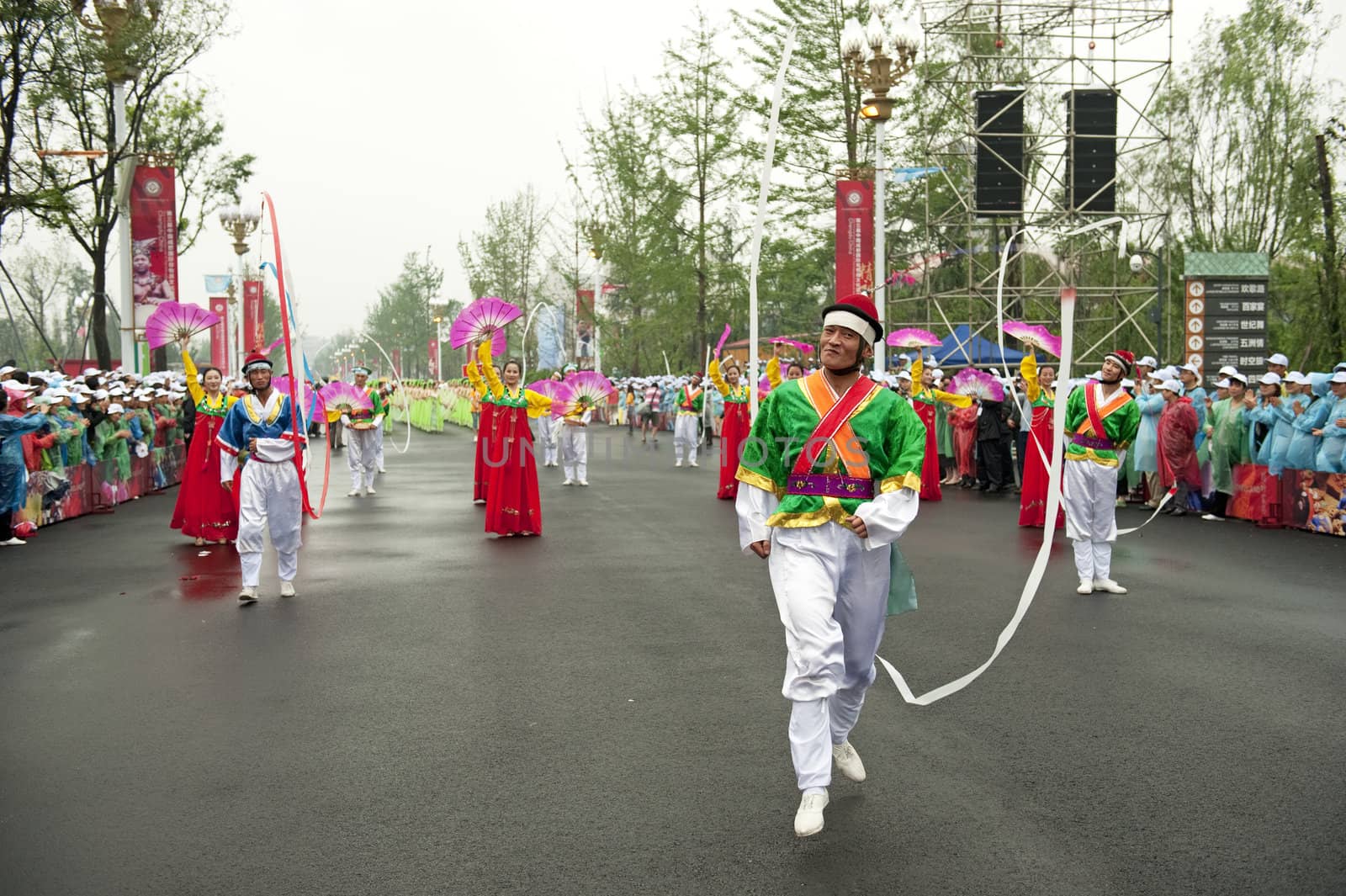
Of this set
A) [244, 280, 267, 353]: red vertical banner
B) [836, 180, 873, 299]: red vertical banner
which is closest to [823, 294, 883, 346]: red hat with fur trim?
[836, 180, 873, 299]: red vertical banner

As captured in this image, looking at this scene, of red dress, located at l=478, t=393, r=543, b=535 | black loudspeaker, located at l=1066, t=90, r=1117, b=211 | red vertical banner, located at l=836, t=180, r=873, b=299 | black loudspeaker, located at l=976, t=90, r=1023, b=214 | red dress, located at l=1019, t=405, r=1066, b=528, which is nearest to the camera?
red dress, located at l=478, t=393, r=543, b=535

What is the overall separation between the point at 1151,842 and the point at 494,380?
394 inches

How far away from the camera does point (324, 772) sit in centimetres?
499

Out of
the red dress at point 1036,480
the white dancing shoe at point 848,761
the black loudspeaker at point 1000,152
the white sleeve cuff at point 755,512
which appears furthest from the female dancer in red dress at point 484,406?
the black loudspeaker at point 1000,152

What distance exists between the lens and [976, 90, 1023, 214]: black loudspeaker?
24.5 meters

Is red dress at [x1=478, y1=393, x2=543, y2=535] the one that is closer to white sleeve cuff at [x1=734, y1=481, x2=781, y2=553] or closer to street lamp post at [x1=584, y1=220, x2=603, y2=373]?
white sleeve cuff at [x1=734, y1=481, x2=781, y2=553]

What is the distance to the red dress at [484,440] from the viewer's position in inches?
543

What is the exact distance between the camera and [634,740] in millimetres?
5422

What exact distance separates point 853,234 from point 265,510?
13224 millimetres

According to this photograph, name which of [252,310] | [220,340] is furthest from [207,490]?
[220,340]

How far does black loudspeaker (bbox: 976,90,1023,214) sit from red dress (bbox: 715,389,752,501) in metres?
9.35

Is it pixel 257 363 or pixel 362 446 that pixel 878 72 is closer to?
pixel 362 446

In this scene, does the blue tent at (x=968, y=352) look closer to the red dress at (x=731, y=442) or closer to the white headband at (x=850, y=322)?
the red dress at (x=731, y=442)

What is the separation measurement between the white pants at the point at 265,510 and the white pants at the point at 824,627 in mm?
5402
